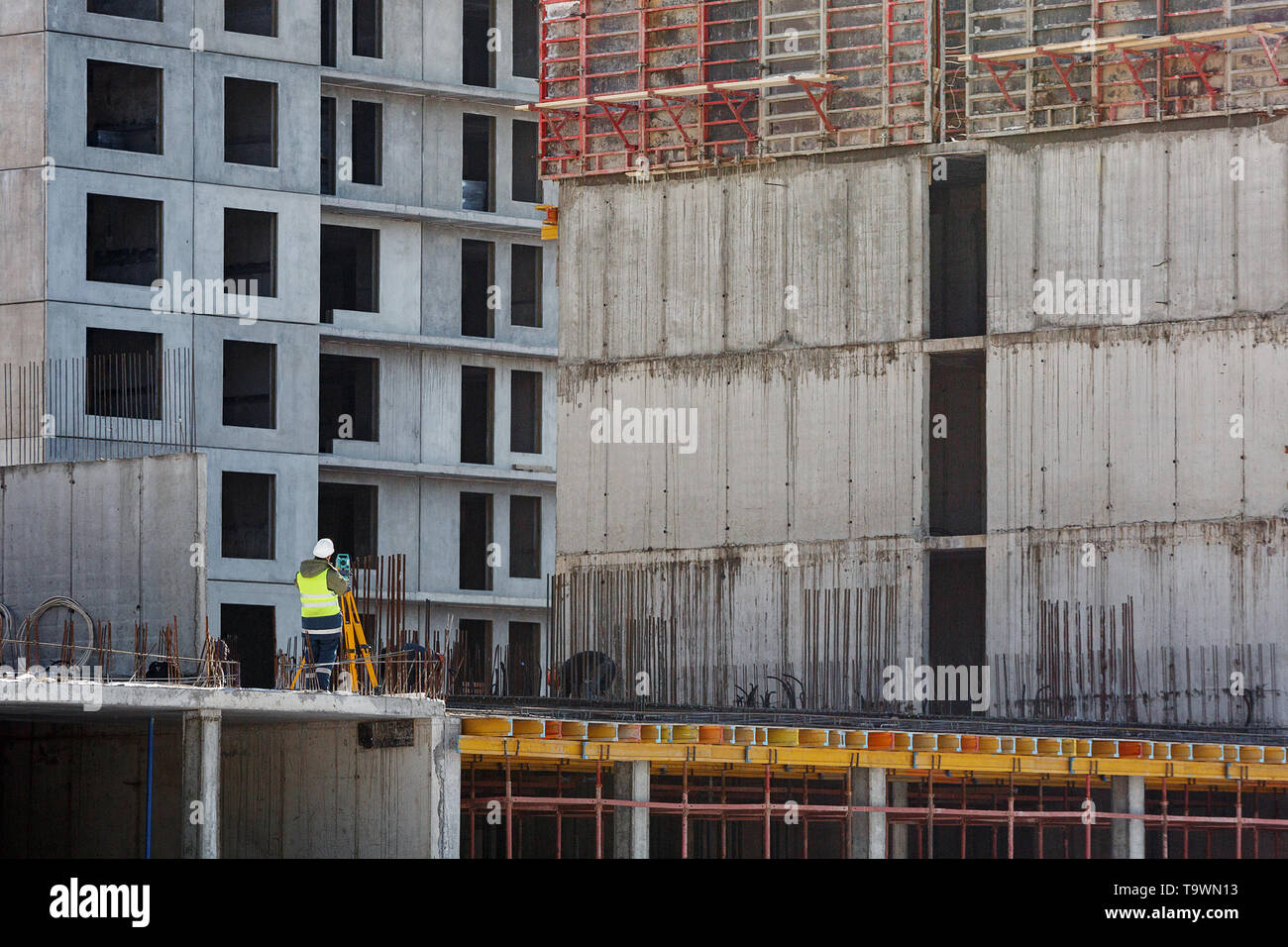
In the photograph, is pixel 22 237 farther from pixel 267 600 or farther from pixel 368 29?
pixel 368 29

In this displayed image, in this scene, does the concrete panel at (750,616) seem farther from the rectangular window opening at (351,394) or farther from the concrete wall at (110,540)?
the rectangular window opening at (351,394)

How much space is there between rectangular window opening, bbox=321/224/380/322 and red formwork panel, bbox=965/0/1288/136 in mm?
22716

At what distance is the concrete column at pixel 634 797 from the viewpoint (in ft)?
109

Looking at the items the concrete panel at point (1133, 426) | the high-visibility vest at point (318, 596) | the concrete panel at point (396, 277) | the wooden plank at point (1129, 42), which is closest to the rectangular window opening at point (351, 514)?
A: the concrete panel at point (396, 277)

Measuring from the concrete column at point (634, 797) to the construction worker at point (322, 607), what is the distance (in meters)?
4.87

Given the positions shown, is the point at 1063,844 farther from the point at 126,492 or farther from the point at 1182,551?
the point at 126,492

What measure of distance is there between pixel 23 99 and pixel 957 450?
21.3m

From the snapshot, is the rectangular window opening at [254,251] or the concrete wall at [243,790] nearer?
the concrete wall at [243,790]

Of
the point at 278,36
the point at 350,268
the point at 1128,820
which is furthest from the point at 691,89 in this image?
the point at 350,268

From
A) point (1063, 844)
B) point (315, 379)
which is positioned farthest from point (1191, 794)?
point (315, 379)

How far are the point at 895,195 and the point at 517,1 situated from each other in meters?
24.3

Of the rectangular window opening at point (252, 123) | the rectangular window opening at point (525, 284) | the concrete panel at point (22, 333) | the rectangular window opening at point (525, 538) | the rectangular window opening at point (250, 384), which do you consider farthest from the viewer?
the rectangular window opening at point (525, 284)
